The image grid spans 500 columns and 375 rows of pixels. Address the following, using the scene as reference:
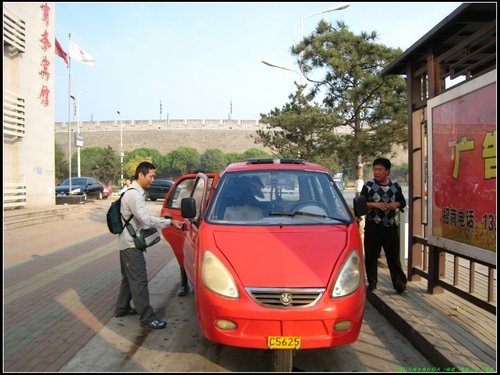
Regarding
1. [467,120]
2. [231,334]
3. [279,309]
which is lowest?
[231,334]

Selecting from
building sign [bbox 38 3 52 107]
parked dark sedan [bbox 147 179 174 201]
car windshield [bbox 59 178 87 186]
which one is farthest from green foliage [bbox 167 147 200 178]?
building sign [bbox 38 3 52 107]

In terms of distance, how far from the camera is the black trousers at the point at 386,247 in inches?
241

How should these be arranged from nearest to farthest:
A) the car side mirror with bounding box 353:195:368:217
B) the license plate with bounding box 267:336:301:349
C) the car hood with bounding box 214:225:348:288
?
Answer: 1. the license plate with bounding box 267:336:301:349
2. the car hood with bounding box 214:225:348:288
3. the car side mirror with bounding box 353:195:368:217

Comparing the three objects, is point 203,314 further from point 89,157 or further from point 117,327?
point 89,157

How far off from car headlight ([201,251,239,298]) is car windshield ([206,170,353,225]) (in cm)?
60

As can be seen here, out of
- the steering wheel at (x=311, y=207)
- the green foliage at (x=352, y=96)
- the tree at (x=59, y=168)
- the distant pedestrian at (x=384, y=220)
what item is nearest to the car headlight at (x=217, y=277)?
the steering wheel at (x=311, y=207)

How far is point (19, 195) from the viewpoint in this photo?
18219 millimetres

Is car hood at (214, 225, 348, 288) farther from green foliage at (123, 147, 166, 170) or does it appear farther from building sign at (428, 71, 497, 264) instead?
green foliage at (123, 147, 166, 170)

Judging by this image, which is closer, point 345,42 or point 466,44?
point 466,44

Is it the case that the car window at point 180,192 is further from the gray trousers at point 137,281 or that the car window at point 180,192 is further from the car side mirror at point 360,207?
the car side mirror at point 360,207

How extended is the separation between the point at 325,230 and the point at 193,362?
174 cm

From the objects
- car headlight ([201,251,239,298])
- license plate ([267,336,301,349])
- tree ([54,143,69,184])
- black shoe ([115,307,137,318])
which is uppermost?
tree ([54,143,69,184])

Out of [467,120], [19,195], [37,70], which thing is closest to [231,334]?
[467,120]

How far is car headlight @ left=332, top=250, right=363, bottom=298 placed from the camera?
378cm
